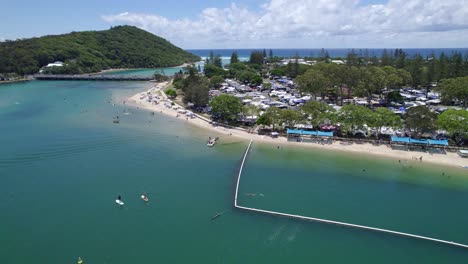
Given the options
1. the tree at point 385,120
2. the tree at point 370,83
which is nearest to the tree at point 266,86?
the tree at point 370,83

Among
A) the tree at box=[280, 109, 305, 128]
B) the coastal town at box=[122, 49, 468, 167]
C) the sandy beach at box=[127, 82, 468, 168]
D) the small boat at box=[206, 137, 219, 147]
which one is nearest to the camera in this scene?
the sandy beach at box=[127, 82, 468, 168]

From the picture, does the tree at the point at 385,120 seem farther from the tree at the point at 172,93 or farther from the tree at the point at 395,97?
the tree at the point at 172,93

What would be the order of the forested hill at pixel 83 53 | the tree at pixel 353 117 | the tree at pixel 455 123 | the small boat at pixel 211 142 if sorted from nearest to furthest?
the tree at pixel 455 123 < the tree at pixel 353 117 < the small boat at pixel 211 142 < the forested hill at pixel 83 53

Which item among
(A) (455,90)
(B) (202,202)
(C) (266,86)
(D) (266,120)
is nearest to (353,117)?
(D) (266,120)

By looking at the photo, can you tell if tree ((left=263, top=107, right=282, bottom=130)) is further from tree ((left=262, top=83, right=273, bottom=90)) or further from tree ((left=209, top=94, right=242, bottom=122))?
tree ((left=262, top=83, right=273, bottom=90))

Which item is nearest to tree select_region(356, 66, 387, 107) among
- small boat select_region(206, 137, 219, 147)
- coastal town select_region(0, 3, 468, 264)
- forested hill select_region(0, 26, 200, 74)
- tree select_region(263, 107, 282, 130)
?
coastal town select_region(0, 3, 468, 264)
